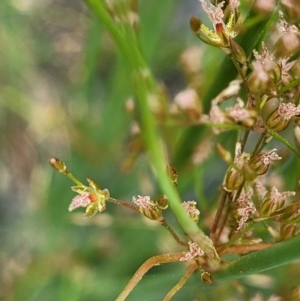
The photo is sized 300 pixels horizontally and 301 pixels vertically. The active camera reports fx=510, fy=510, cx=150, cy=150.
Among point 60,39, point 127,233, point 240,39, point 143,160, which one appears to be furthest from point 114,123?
point 60,39

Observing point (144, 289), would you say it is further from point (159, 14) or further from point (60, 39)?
point (60, 39)

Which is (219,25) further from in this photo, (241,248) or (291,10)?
(241,248)

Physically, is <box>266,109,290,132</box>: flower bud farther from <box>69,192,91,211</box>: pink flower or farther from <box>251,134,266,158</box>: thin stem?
<box>69,192,91,211</box>: pink flower

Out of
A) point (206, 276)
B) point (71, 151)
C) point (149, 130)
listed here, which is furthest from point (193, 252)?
point (71, 151)

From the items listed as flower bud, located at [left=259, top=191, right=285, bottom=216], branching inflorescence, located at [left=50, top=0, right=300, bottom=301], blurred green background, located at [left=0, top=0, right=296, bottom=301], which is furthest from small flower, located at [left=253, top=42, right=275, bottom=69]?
blurred green background, located at [left=0, top=0, right=296, bottom=301]

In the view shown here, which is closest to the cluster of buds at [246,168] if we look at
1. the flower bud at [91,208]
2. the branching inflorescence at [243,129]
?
the branching inflorescence at [243,129]

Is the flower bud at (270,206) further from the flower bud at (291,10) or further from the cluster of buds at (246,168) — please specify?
the flower bud at (291,10)
